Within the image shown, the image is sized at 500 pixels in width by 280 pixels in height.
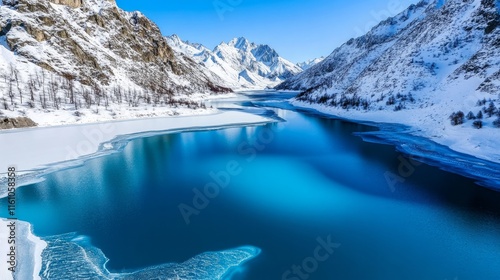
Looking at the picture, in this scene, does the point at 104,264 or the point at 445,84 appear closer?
the point at 104,264

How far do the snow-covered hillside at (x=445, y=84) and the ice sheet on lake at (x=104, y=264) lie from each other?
29.9m

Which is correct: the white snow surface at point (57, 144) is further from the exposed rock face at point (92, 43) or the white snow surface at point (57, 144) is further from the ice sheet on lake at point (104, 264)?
the exposed rock face at point (92, 43)

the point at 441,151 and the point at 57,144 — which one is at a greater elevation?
the point at 57,144

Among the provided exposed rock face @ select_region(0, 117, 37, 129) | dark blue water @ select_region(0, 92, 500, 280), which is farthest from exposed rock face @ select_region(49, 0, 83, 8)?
dark blue water @ select_region(0, 92, 500, 280)

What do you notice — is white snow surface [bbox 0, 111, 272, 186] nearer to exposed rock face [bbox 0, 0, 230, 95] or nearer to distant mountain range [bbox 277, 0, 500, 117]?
distant mountain range [bbox 277, 0, 500, 117]

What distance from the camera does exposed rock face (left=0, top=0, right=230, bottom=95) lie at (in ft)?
332

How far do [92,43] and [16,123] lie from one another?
298 feet

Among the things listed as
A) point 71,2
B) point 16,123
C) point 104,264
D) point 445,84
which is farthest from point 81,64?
point 445,84

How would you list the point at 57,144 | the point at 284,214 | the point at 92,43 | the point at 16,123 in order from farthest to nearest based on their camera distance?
the point at 92,43
the point at 16,123
the point at 57,144
the point at 284,214

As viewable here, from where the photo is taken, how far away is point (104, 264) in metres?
12.6

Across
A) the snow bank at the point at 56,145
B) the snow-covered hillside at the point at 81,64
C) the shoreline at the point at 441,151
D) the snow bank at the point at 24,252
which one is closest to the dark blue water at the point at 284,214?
the snow bank at the point at 24,252

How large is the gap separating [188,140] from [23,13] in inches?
4523

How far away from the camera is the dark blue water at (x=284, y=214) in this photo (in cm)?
1309

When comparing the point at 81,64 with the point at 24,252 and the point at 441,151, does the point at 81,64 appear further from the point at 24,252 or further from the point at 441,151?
the point at 441,151
